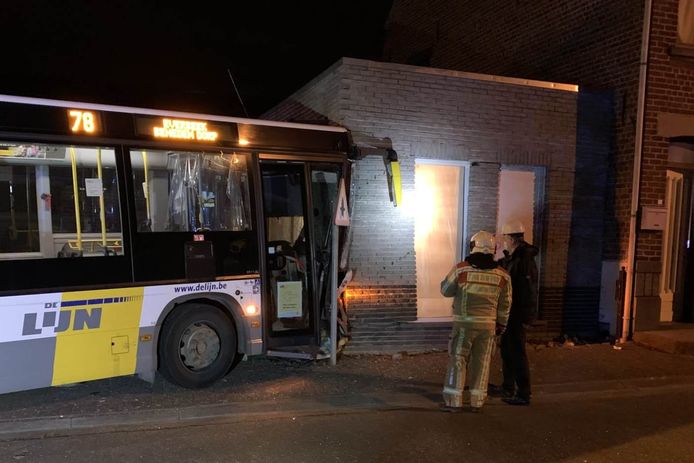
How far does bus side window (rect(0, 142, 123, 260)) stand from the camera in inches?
198

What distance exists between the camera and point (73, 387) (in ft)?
19.4

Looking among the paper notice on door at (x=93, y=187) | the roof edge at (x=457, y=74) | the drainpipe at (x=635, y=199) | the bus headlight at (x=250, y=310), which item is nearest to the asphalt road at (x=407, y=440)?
the bus headlight at (x=250, y=310)

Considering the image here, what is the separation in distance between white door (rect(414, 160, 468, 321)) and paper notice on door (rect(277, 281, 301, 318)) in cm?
228

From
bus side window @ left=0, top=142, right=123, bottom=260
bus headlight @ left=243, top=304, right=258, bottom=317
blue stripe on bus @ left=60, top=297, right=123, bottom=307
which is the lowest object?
bus headlight @ left=243, top=304, right=258, bottom=317

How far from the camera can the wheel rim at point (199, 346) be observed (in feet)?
19.4

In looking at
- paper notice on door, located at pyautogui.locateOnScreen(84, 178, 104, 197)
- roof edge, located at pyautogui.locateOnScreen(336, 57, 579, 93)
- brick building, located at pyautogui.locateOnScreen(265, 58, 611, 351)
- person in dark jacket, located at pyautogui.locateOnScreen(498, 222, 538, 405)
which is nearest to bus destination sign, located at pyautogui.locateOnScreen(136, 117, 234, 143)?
paper notice on door, located at pyautogui.locateOnScreen(84, 178, 104, 197)

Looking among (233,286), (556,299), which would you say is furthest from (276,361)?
(556,299)

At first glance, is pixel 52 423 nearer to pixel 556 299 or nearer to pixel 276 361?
pixel 276 361

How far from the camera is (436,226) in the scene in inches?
328

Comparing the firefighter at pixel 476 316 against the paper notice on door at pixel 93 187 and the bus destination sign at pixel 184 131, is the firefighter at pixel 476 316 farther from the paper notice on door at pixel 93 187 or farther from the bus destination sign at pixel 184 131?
the paper notice on door at pixel 93 187

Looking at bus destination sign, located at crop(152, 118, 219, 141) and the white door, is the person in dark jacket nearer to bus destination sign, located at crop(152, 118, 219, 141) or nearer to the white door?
the white door

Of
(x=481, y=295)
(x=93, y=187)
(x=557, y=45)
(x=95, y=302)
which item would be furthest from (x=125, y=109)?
(x=557, y=45)

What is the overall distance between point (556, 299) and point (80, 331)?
693 centimetres

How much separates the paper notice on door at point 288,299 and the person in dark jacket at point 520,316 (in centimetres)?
238
